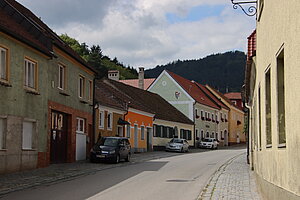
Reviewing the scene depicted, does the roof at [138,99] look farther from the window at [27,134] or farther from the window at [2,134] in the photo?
the window at [2,134]

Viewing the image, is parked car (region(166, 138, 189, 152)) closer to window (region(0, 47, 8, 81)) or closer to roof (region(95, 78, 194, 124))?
roof (region(95, 78, 194, 124))

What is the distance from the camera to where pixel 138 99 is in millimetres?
44531

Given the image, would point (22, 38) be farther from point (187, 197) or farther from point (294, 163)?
point (294, 163)

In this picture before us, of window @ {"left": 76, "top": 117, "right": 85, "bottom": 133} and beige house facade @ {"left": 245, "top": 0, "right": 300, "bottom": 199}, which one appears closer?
beige house facade @ {"left": 245, "top": 0, "right": 300, "bottom": 199}

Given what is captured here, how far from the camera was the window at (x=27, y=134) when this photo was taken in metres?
19.4

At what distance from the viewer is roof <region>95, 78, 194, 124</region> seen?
122ft

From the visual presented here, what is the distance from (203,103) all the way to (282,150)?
55283 mm

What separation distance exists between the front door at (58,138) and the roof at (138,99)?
22.0 ft

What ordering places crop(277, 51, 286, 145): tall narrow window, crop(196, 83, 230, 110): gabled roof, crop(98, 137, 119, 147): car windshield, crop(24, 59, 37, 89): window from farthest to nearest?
1. crop(196, 83, 230, 110): gabled roof
2. crop(98, 137, 119, 147): car windshield
3. crop(24, 59, 37, 89): window
4. crop(277, 51, 286, 145): tall narrow window

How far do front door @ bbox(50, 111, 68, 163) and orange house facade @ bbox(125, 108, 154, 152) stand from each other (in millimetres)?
11482

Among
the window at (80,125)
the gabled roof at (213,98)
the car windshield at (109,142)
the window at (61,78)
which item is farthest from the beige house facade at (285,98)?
the gabled roof at (213,98)

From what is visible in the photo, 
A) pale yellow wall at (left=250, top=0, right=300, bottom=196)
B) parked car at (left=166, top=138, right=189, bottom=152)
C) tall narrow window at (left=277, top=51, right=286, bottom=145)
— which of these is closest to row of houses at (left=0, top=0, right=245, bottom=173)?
parked car at (left=166, top=138, right=189, bottom=152)

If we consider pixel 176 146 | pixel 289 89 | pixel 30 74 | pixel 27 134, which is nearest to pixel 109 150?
pixel 27 134

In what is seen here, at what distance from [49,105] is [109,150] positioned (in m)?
5.29
